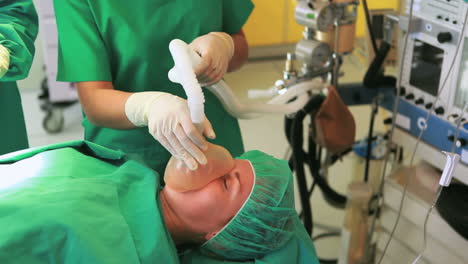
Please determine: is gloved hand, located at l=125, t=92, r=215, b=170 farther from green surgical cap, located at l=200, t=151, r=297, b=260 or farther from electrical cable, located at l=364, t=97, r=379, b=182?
electrical cable, located at l=364, t=97, r=379, b=182

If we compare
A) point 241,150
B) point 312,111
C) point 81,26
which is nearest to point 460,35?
point 312,111

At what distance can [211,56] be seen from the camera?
1239 mm

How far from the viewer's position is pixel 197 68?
47.4 inches

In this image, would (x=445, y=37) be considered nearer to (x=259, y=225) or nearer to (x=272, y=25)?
(x=259, y=225)

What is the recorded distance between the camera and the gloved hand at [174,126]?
1083 mm

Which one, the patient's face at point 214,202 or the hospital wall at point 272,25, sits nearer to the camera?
the patient's face at point 214,202

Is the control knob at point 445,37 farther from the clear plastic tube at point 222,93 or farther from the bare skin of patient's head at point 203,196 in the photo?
the bare skin of patient's head at point 203,196

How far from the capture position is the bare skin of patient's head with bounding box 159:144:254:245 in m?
1.21

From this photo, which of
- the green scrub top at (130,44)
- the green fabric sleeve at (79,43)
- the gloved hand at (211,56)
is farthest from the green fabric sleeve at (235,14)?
the green fabric sleeve at (79,43)

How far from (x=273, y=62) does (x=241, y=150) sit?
2.88 metres

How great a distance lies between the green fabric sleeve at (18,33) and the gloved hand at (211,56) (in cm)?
43

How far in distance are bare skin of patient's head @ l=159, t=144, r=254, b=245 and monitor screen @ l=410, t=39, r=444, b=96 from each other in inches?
28.1

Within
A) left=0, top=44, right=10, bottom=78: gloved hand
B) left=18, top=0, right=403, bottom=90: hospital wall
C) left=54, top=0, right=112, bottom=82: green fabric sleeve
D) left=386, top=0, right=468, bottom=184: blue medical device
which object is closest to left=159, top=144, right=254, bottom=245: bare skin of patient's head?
left=54, top=0, right=112, bottom=82: green fabric sleeve

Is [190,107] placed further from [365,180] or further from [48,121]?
[48,121]
